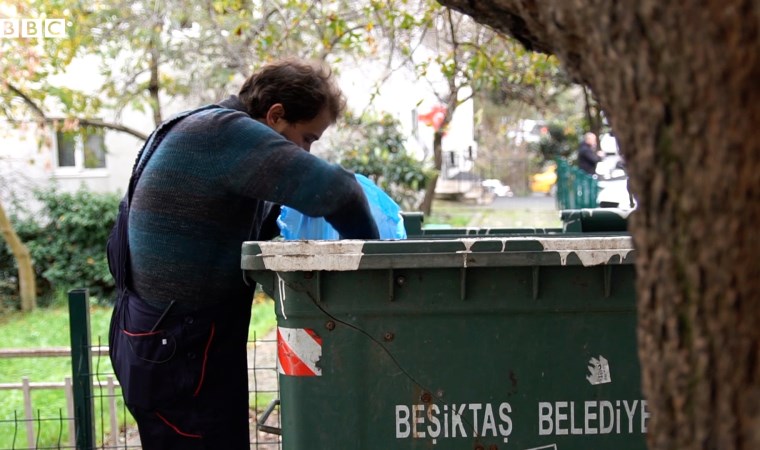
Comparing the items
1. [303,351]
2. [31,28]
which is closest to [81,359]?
[303,351]

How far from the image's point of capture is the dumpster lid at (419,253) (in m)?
2.73

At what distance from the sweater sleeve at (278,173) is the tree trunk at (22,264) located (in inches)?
399

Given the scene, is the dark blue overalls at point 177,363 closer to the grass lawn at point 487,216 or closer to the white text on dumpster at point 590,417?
the white text on dumpster at point 590,417

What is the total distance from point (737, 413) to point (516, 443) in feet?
4.99

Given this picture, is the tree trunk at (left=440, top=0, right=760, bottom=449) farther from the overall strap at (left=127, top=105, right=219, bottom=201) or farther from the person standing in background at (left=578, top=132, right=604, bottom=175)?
the person standing in background at (left=578, top=132, right=604, bottom=175)

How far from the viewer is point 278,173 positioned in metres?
2.76

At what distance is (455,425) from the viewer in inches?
111

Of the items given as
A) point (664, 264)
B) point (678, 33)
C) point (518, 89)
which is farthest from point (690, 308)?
point (518, 89)

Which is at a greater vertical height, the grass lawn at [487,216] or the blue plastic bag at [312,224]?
the blue plastic bag at [312,224]

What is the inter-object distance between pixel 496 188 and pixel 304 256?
970 inches

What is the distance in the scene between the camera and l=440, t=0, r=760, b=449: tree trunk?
1307 mm

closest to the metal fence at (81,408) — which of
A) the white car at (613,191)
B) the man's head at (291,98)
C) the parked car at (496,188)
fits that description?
the man's head at (291,98)

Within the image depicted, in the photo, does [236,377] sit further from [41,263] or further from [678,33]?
[41,263]

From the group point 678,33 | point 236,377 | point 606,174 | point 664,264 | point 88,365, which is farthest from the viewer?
point 606,174
